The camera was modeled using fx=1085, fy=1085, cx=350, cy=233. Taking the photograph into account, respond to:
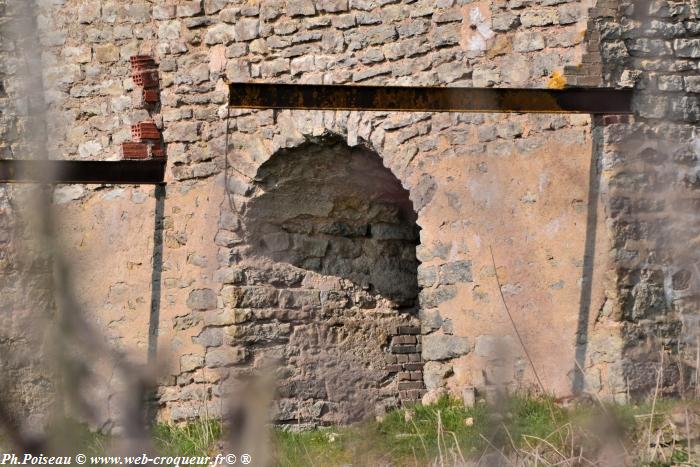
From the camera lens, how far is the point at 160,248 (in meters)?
7.14

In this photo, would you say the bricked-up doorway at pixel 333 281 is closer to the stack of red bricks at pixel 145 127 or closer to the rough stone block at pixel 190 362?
the rough stone block at pixel 190 362

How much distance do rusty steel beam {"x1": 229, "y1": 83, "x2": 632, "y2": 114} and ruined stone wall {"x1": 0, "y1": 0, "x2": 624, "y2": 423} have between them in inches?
19.3

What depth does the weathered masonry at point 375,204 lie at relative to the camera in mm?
5742

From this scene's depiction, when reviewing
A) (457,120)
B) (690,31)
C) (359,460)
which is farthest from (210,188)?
(690,31)

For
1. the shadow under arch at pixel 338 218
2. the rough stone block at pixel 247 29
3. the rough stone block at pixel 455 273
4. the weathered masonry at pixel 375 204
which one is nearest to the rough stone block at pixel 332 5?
the weathered masonry at pixel 375 204

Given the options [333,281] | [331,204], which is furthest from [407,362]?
[331,204]

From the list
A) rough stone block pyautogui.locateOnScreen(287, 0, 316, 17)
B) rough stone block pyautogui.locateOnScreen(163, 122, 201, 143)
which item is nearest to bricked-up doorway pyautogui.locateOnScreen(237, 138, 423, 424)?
rough stone block pyautogui.locateOnScreen(163, 122, 201, 143)

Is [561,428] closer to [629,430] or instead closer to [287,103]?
[629,430]

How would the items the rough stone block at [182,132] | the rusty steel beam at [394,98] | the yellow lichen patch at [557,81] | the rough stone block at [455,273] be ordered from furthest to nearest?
the rough stone block at [182,132] < the rough stone block at [455,273] < the yellow lichen patch at [557,81] < the rusty steel beam at [394,98]

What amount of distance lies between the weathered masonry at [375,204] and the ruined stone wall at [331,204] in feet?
0.04

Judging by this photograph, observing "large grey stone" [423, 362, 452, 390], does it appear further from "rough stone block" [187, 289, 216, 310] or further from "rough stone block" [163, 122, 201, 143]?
"rough stone block" [163, 122, 201, 143]

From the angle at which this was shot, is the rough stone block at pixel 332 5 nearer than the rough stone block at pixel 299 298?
Yes

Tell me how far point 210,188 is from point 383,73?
4.64 ft

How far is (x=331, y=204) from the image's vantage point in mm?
7227
